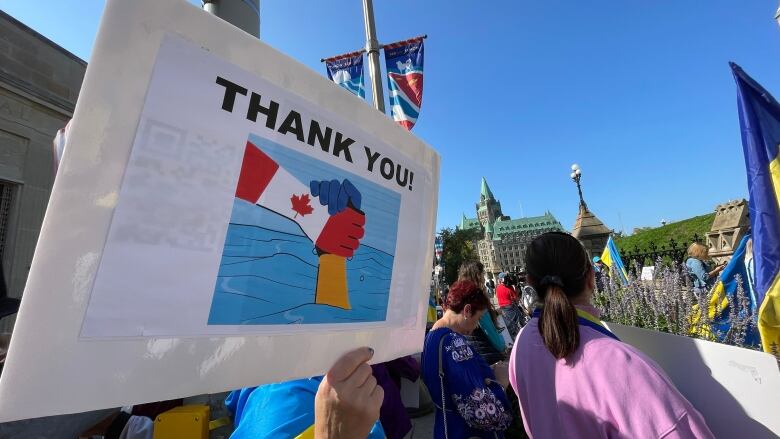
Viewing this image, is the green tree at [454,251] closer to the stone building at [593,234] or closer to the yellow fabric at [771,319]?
the stone building at [593,234]

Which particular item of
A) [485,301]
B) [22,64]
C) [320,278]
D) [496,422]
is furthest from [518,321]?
[22,64]

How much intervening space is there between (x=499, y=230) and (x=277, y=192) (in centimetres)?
10772

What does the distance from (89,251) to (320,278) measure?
42cm

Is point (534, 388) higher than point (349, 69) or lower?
lower

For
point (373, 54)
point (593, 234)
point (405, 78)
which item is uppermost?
point (373, 54)

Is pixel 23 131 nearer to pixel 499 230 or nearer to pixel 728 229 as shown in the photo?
pixel 728 229

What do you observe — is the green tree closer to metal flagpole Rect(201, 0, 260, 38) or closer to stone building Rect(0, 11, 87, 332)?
stone building Rect(0, 11, 87, 332)

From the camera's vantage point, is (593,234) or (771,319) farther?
(593,234)

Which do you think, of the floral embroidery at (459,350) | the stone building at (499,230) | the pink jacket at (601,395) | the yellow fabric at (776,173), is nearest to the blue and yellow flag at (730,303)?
the yellow fabric at (776,173)

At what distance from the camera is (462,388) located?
228 centimetres

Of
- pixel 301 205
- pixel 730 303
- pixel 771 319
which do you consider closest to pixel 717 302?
pixel 730 303

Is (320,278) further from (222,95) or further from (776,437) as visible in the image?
(776,437)

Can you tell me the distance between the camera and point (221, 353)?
2.19 ft

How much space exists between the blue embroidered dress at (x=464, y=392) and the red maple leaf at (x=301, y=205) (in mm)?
1904
